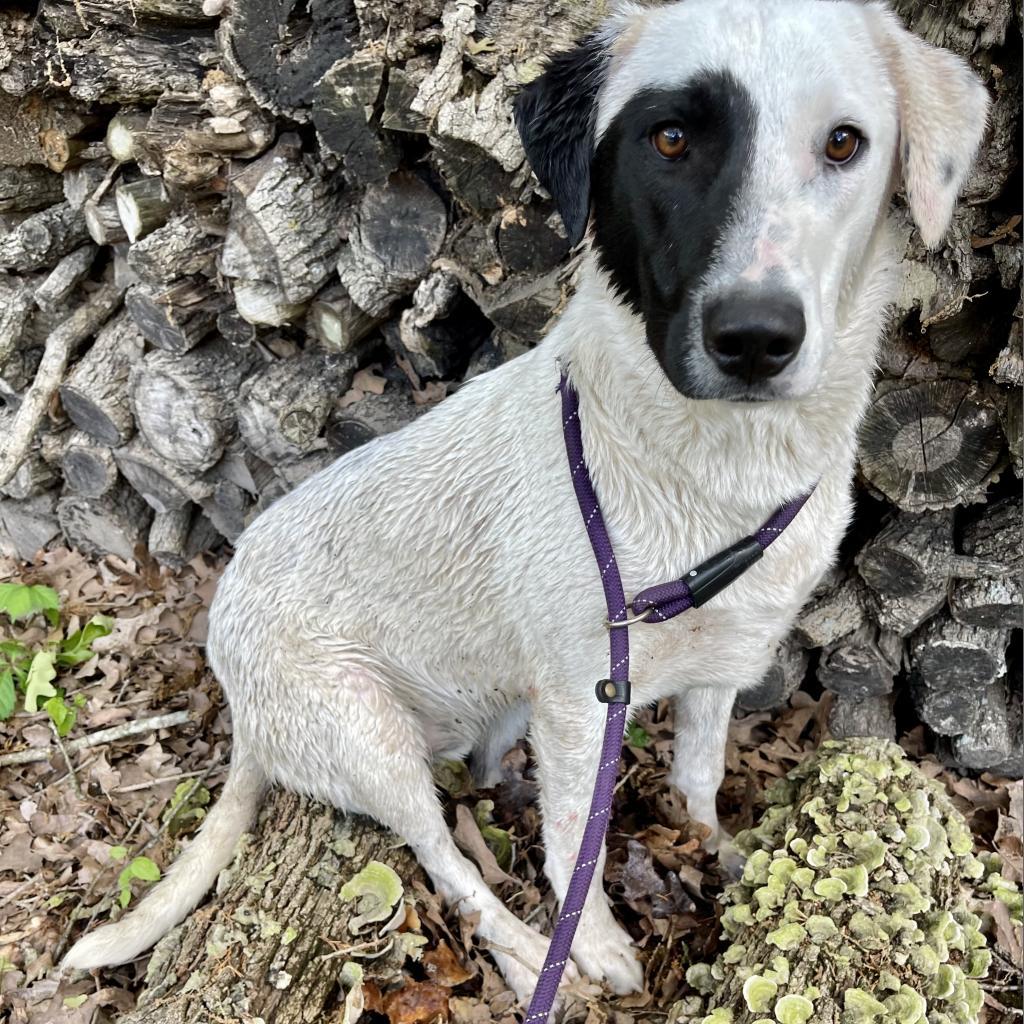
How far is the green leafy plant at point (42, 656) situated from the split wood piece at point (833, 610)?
2.87 m

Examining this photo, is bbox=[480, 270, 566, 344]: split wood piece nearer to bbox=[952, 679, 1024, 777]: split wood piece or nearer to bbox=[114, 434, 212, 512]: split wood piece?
bbox=[114, 434, 212, 512]: split wood piece

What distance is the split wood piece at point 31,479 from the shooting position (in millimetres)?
4062

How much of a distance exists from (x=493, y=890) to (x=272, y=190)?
8.16 feet

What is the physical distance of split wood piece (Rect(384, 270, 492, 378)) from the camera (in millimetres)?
2949

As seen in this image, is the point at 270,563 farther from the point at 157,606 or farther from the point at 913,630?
the point at 913,630

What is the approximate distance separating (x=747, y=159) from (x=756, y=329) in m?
0.36

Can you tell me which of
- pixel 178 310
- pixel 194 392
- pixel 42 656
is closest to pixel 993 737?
pixel 194 392

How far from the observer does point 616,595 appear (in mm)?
2037

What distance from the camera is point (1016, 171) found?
2311 mm

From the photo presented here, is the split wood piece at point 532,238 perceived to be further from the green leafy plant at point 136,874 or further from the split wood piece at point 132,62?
the green leafy plant at point 136,874

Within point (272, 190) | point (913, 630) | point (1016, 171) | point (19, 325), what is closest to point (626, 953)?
point (913, 630)

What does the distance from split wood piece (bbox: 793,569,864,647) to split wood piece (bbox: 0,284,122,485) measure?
3.18 meters

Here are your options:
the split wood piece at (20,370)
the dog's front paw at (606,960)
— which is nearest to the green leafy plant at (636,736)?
the dog's front paw at (606,960)

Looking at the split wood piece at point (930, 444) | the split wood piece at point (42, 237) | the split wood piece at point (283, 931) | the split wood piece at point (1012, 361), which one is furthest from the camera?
the split wood piece at point (42, 237)
